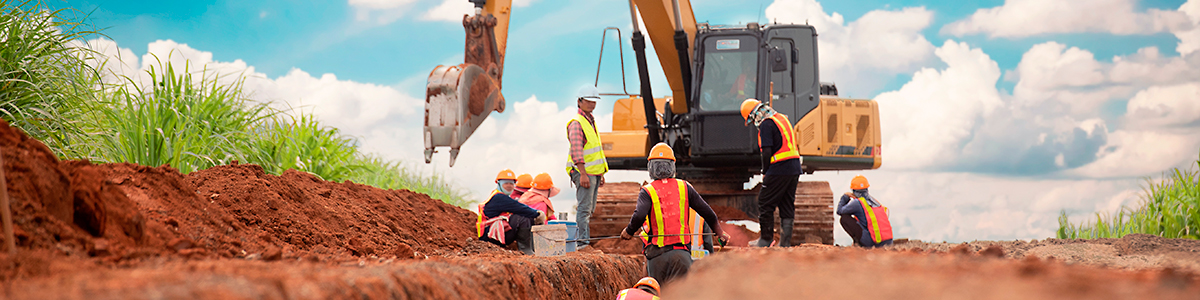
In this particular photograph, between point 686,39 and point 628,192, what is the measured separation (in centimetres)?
229

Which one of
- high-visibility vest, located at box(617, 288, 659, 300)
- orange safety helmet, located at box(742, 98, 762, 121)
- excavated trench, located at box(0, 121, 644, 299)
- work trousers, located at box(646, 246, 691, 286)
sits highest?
orange safety helmet, located at box(742, 98, 762, 121)

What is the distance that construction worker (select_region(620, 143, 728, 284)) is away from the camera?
5.32 m

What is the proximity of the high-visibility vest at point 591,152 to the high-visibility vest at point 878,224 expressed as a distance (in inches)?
127

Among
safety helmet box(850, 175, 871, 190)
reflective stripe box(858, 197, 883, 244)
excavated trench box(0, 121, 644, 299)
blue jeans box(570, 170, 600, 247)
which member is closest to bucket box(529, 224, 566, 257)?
excavated trench box(0, 121, 644, 299)

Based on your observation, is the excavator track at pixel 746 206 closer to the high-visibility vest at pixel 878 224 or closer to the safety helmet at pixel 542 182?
the high-visibility vest at pixel 878 224

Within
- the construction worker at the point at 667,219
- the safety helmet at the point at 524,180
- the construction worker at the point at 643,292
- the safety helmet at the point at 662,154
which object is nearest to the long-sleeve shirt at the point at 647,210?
the construction worker at the point at 667,219

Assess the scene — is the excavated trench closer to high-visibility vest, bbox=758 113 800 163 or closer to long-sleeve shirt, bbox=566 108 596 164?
long-sleeve shirt, bbox=566 108 596 164

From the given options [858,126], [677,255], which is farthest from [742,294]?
[858,126]

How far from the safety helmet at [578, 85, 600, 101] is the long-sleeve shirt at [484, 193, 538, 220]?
4.44 feet

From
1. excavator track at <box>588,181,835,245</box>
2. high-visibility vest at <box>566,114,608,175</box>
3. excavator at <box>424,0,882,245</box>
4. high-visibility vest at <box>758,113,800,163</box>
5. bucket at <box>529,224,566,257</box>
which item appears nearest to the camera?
bucket at <box>529,224,566,257</box>

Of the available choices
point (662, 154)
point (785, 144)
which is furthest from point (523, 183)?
point (662, 154)

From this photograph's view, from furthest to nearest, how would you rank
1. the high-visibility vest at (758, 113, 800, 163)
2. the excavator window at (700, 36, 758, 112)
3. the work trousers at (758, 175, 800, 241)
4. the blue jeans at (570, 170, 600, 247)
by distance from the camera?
the excavator window at (700, 36, 758, 112), the blue jeans at (570, 170, 600, 247), the work trousers at (758, 175, 800, 241), the high-visibility vest at (758, 113, 800, 163)

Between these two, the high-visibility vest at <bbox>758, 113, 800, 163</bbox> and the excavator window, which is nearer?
the high-visibility vest at <bbox>758, 113, 800, 163</bbox>

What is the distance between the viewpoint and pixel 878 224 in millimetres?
8672
